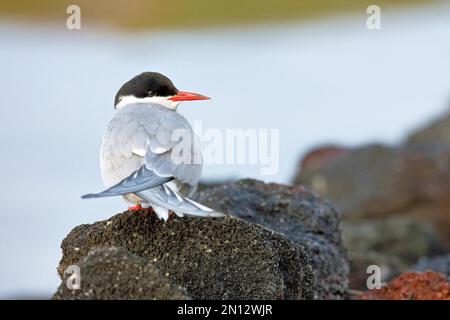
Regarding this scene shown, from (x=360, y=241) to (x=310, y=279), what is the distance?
3510 millimetres

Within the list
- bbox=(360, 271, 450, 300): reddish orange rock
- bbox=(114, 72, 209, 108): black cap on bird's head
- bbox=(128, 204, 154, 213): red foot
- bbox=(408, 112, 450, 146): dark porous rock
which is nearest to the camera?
bbox=(128, 204, 154, 213): red foot

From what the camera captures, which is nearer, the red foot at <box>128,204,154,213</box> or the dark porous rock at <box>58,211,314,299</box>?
the dark porous rock at <box>58,211,314,299</box>

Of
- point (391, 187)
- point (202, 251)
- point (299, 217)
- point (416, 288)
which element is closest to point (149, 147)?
point (202, 251)

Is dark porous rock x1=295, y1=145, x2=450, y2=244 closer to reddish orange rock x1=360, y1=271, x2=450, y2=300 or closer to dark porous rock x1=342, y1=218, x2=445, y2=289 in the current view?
dark porous rock x1=342, y1=218, x2=445, y2=289

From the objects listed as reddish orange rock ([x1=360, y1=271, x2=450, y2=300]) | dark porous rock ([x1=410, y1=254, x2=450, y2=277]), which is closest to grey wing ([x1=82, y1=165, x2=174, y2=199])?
reddish orange rock ([x1=360, y1=271, x2=450, y2=300])

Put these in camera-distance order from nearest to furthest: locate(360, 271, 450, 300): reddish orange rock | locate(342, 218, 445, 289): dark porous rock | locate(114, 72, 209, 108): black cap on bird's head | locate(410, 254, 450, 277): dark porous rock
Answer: locate(114, 72, 209, 108): black cap on bird's head < locate(360, 271, 450, 300): reddish orange rock < locate(410, 254, 450, 277): dark porous rock < locate(342, 218, 445, 289): dark porous rock

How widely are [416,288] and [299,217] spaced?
85cm

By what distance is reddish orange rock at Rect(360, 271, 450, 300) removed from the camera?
5621 millimetres

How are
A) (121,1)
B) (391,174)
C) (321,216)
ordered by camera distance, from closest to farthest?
1. (321,216)
2. (391,174)
3. (121,1)

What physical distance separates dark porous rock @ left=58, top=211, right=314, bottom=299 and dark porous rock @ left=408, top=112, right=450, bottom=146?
292 inches

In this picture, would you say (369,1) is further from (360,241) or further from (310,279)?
(310,279)

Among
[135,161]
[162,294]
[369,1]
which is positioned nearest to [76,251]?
[135,161]

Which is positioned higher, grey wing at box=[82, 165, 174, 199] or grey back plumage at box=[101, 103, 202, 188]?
grey back plumage at box=[101, 103, 202, 188]
